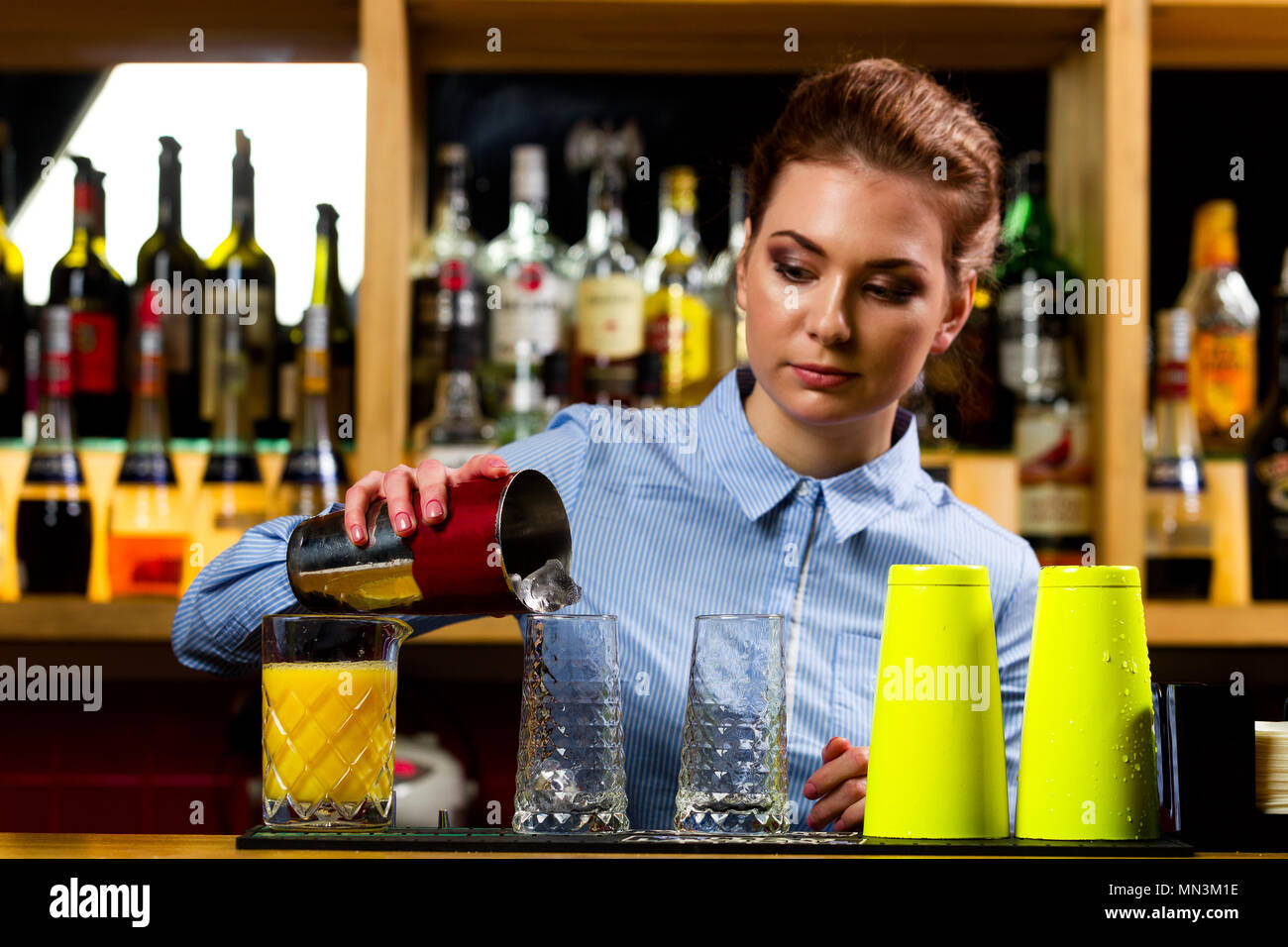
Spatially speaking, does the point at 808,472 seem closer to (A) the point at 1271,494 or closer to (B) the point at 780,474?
(B) the point at 780,474

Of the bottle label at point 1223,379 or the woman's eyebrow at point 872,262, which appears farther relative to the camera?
the bottle label at point 1223,379

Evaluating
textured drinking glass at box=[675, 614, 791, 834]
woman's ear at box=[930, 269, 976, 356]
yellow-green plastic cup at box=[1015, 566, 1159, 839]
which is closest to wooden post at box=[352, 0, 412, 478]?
woman's ear at box=[930, 269, 976, 356]

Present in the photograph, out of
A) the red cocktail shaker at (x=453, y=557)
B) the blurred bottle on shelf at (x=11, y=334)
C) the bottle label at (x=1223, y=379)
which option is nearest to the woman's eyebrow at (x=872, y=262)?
the red cocktail shaker at (x=453, y=557)

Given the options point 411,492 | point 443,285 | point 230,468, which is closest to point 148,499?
point 230,468

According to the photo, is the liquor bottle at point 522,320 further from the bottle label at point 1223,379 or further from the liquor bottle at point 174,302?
the bottle label at point 1223,379

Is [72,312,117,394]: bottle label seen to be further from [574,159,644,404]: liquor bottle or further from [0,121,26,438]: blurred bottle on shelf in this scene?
[574,159,644,404]: liquor bottle

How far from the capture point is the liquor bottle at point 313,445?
1.70 meters

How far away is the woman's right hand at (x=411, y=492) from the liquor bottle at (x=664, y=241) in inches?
38.9

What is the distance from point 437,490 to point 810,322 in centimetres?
47

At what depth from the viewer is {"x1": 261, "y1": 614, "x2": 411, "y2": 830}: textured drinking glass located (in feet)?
2.61

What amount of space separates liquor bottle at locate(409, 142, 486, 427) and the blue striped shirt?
0.36 meters

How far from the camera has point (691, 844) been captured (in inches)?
28.1
